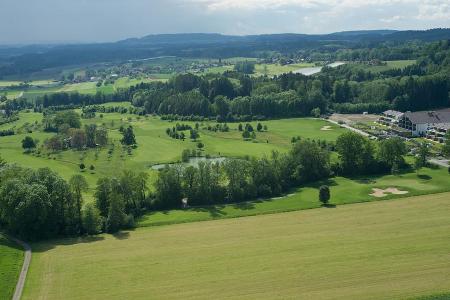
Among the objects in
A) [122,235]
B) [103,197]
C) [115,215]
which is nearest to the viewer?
[122,235]

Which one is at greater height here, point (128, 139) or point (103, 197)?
point (103, 197)

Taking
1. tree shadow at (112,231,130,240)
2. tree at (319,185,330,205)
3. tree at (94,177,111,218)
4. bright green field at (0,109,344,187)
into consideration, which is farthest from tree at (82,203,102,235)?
tree at (319,185,330,205)

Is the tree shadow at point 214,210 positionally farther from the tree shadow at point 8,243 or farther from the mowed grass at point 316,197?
the tree shadow at point 8,243

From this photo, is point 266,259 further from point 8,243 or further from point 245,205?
point 8,243

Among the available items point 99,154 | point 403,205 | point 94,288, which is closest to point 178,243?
point 94,288

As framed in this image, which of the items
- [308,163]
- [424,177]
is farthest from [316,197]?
[424,177]
